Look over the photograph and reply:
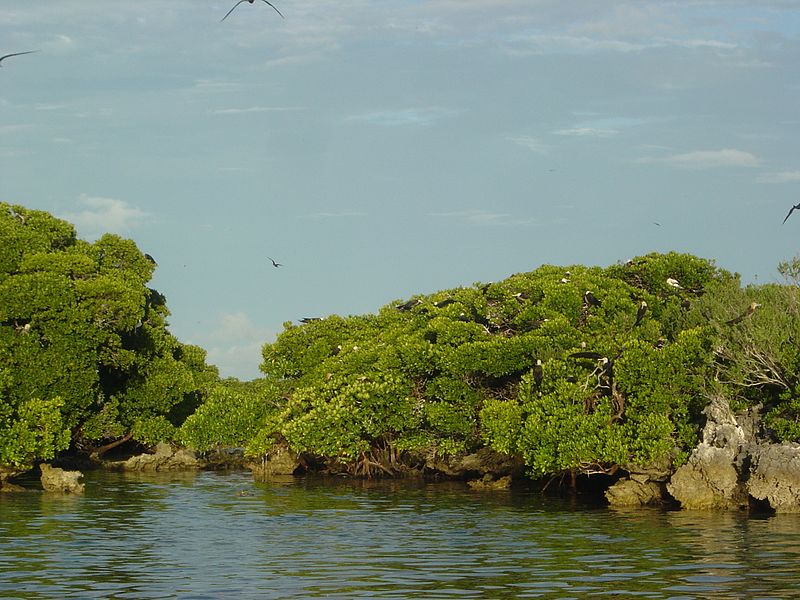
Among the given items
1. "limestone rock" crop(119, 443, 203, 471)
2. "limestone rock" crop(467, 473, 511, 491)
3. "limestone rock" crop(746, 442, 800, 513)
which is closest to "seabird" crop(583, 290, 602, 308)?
"limestone rock" crop(467, 473, 511, 491)

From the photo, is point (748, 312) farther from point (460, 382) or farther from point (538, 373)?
point (460, 382)

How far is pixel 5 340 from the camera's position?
169 ft

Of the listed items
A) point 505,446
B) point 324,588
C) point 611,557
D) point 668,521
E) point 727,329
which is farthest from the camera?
point 505,446

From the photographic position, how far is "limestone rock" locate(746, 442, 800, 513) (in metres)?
34.9

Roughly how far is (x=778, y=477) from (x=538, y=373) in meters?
10.3

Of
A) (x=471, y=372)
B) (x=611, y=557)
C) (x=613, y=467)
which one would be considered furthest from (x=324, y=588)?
(x=471, y=372)

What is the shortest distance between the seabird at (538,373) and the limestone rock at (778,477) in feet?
30.6

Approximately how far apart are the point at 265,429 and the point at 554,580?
30367 millimetres

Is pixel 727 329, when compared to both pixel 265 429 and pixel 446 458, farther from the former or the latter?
pixel 265 429

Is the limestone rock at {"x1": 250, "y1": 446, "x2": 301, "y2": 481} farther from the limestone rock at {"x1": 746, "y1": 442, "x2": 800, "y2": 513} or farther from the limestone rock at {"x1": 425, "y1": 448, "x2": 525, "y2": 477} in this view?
the limestone rock at {"x1": 746, "y1": 442, "x2": 800, "y2": 513}

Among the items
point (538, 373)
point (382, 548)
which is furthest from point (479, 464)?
point (382, 548)

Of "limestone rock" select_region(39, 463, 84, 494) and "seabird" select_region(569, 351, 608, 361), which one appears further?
"limestone rock" select_region(39, 463, 84, 494)

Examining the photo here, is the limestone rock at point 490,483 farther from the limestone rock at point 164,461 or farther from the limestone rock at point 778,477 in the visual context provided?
the limestone rock at point 164,461

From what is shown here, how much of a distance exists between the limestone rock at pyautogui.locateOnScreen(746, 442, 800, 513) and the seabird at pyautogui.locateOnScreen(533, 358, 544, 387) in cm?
932
